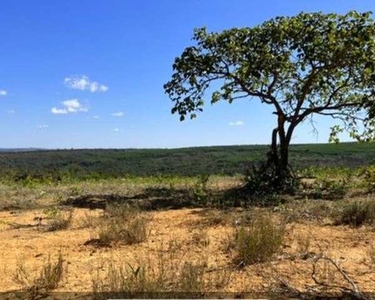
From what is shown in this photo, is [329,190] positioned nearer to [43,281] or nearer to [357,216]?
[357,216]

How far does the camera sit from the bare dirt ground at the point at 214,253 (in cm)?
510

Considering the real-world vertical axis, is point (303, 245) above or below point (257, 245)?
below

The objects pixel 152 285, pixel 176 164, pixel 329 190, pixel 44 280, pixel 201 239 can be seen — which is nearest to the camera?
pixel 152 285

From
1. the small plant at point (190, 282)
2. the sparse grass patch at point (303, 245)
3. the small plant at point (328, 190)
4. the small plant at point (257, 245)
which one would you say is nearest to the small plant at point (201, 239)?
the small plant at point (257, 245)

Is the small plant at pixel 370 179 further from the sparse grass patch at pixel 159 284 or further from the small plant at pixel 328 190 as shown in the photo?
the sparse grass patch at pixel 159 284

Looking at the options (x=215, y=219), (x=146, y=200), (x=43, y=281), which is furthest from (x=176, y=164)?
(x=43, y=281)

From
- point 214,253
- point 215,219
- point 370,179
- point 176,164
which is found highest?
point 370,179

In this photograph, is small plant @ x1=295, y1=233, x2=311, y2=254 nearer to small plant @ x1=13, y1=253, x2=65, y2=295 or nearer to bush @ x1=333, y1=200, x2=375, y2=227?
bush @ x1=333, y1=200, x2=375, y2=227

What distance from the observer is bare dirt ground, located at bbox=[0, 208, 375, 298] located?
510 cm

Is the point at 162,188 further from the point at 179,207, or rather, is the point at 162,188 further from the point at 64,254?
the point at 64,254

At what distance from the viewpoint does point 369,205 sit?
9.12 metres

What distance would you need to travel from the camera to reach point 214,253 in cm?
652

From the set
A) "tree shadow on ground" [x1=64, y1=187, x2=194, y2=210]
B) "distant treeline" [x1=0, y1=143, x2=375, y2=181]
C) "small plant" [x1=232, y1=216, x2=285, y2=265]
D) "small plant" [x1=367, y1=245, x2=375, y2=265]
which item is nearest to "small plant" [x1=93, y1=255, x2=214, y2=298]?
"small plant" [x1=232, y1=216, x2=285, y2=265]

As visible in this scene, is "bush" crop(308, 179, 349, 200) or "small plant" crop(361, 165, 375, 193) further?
"small plant" crop(361, 165, 375, 193)
